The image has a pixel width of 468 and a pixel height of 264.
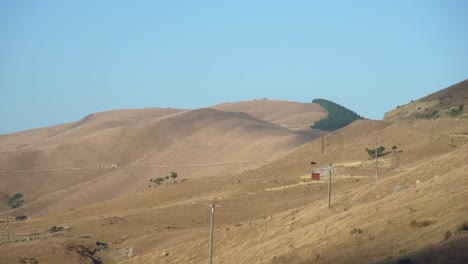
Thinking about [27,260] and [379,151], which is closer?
[27,260]

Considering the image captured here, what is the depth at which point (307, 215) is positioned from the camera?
5422 cm

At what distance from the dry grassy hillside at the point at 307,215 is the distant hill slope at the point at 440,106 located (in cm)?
497

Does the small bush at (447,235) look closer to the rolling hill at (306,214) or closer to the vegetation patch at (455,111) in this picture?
the rolling hill at (306,214)

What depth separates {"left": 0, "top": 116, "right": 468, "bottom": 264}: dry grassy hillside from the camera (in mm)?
37031

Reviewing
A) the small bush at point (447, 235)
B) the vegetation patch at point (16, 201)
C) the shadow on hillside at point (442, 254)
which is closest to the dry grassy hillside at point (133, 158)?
the vegetation patch at point (16, 201)

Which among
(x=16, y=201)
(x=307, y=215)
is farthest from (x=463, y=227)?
(x=16, y=201)

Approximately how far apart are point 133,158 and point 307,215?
11552cm

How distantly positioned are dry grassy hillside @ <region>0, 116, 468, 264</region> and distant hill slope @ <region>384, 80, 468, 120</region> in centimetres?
497

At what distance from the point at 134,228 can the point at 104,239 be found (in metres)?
5.38

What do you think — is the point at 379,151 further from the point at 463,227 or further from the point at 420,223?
the point at 463,227

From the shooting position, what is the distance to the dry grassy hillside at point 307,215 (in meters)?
37.0

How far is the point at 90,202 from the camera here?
124 metres

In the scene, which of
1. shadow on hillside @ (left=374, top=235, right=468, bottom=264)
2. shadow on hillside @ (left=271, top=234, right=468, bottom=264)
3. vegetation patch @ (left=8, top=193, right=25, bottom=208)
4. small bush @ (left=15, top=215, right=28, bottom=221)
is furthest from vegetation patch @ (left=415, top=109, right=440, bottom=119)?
shadow on hillside @ (left=374, top=235, right=468, bottom=264)

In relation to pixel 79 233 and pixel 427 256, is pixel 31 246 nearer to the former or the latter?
pixel 79 233
